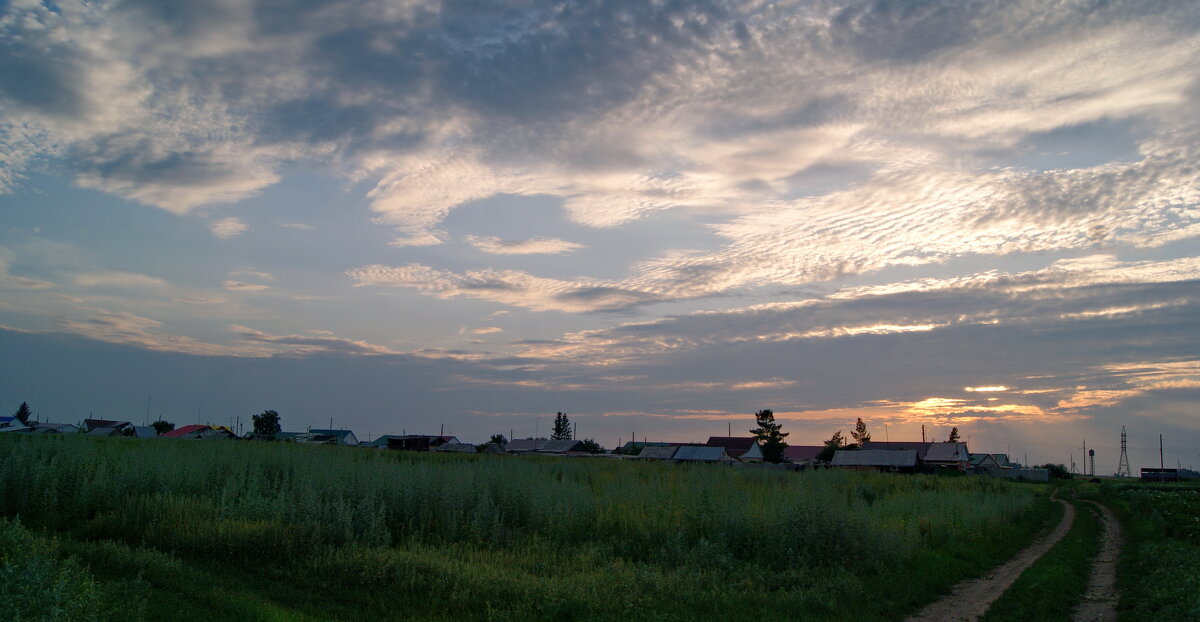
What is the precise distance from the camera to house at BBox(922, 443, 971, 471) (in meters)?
88.5

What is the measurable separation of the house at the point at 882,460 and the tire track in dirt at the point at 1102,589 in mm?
52596

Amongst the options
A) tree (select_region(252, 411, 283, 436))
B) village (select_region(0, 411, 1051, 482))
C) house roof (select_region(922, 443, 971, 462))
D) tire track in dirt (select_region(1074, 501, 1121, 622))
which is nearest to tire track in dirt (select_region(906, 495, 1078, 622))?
tire track in dirt (select_region(1074, 501, 1121, 622))

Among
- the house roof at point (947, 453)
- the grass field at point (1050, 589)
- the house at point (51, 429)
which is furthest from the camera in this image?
the house roof at point (947, 453)

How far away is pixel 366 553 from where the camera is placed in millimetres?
12250

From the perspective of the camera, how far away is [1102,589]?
50.0ft

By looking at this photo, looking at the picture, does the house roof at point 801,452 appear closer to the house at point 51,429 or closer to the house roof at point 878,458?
the house roof at point 878,458

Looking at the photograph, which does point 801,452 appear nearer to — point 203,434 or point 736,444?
point 736,444

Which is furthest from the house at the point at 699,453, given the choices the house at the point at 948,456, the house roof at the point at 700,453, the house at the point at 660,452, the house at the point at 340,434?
the house at the point at 340,434

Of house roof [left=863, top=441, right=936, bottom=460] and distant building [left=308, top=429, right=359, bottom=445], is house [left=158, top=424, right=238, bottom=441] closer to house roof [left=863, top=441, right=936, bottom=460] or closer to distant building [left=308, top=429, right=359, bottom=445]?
distant building [left=308, top=429, right=359, bottom=445]

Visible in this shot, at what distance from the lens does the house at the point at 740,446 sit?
306 ft

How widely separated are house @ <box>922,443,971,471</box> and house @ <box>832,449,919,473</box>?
8.25m

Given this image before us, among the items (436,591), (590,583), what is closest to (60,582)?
(436,591)

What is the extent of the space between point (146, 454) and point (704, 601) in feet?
Result: 50.5

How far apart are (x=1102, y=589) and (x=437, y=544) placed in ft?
44.4
